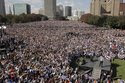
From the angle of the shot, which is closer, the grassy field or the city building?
the grassy field

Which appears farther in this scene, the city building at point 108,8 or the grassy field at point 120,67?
the city building at point 108,8

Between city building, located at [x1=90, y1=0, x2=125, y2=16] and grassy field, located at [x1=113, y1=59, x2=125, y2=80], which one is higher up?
city building, located at [x1=90, y1=0, x2=125, y2=16]

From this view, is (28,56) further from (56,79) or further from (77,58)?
(56,79)

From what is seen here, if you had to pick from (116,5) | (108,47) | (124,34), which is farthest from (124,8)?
(108,47)

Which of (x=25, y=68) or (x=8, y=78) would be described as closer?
(x=8, y=78)

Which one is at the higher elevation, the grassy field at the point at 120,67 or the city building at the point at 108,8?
the city building at the point at 108,8
